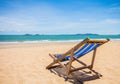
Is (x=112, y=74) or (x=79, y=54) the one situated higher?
(x=79, y=54)

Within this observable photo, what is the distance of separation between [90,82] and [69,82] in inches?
24.0

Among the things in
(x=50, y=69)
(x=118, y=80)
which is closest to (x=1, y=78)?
(x=50, y=69)

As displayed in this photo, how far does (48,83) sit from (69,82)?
60cm

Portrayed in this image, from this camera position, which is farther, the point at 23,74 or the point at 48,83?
the point at 23,74

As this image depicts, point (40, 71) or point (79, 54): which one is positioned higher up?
point (79, 54)

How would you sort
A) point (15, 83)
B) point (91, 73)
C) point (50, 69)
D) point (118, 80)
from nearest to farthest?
point (15, 83), point (118, 80), point (91, 73), point (50, 69)

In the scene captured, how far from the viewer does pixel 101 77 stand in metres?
4.32

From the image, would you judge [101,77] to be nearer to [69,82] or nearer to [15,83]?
[69,82]

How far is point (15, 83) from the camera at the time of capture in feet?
12.4

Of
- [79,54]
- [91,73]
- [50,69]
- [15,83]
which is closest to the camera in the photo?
[15,83]

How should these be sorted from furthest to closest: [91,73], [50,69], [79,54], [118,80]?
[50,69]
[91,73]
[79,54]
[118,80]

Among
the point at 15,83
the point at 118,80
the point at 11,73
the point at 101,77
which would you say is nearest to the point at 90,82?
the point at 101,77

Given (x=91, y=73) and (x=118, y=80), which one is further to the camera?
(x=91, y=73)

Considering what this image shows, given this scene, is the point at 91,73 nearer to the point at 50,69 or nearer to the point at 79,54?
the point at 79,54
